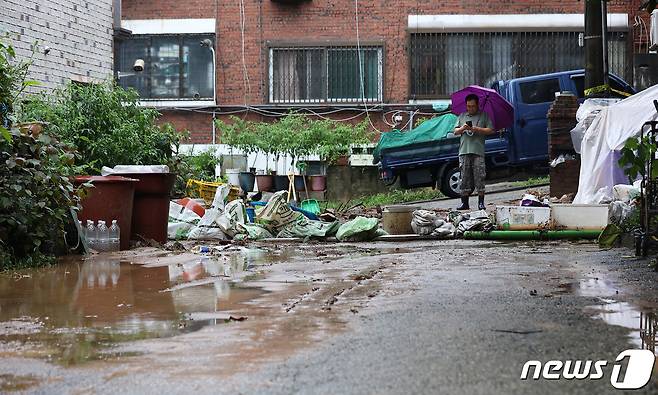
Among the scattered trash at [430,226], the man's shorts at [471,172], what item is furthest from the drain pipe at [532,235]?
the man's shorts at [471,172]

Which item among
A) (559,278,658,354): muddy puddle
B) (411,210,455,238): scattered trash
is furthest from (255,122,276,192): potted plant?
(559,278,658,354): muddy puddle

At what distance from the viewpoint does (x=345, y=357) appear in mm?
4246

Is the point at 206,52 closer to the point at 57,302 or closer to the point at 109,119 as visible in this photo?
the point at 109,119

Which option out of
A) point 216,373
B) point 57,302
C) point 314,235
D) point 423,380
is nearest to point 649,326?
point 423,380

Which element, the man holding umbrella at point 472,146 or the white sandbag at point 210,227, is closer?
the white sandbag at point 210,227

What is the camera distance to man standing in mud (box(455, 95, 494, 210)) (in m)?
15.3

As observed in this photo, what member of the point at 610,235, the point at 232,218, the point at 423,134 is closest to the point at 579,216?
the point at 610,235

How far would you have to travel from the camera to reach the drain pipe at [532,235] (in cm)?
1182

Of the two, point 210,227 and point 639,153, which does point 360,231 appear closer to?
point 210,227

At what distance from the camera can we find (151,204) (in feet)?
38.7

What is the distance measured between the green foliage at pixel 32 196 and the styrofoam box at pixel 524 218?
5.59m

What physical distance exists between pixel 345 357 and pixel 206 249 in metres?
6.92

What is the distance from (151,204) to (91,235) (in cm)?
110

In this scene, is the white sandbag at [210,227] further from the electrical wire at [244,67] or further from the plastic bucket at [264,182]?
the electrical wire at [244,67]
